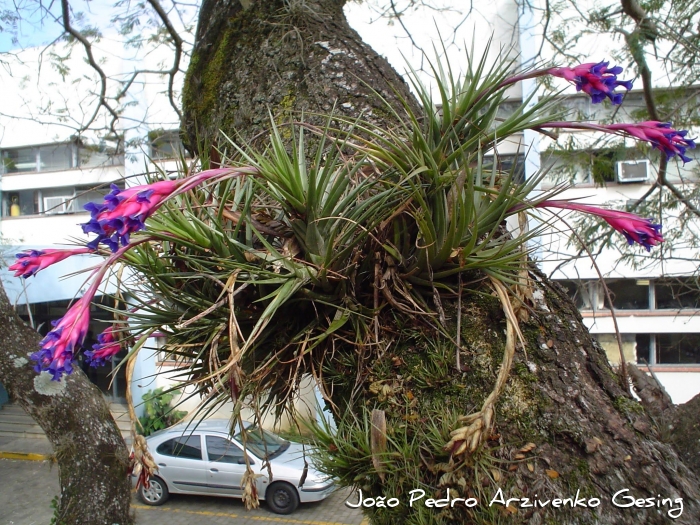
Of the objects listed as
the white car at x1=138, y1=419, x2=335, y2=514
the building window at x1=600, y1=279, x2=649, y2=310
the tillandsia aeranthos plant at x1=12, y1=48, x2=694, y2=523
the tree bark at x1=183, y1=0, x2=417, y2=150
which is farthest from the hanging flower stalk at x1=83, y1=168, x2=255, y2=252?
the building window at x1=600, y1=279, x2=649, y2=310

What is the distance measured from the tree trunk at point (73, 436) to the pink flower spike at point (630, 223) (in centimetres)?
362

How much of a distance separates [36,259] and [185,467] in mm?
8411

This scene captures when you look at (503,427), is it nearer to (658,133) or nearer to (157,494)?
(658,133)

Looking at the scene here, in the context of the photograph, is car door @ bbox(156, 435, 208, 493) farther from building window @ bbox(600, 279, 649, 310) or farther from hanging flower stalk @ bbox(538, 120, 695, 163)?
hanging flower stalk @ bbox(538, 120, 695, 163)

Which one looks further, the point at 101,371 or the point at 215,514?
the point at 101,371

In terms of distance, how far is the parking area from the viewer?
8539 millimetres

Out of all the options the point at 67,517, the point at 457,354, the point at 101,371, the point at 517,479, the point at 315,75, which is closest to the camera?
the point at 517,479

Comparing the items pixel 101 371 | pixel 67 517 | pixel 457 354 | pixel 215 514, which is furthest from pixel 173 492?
pixel 457 354

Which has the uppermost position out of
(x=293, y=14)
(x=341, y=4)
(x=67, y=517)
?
(x=341, y=4)

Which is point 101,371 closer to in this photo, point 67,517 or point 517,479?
point 67,517

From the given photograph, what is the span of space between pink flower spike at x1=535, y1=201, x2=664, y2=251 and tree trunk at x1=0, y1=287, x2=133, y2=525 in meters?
3.62

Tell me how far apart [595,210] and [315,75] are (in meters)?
1.02

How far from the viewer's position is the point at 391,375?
53.5 inches

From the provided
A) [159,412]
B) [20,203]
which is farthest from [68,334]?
[20,203]
